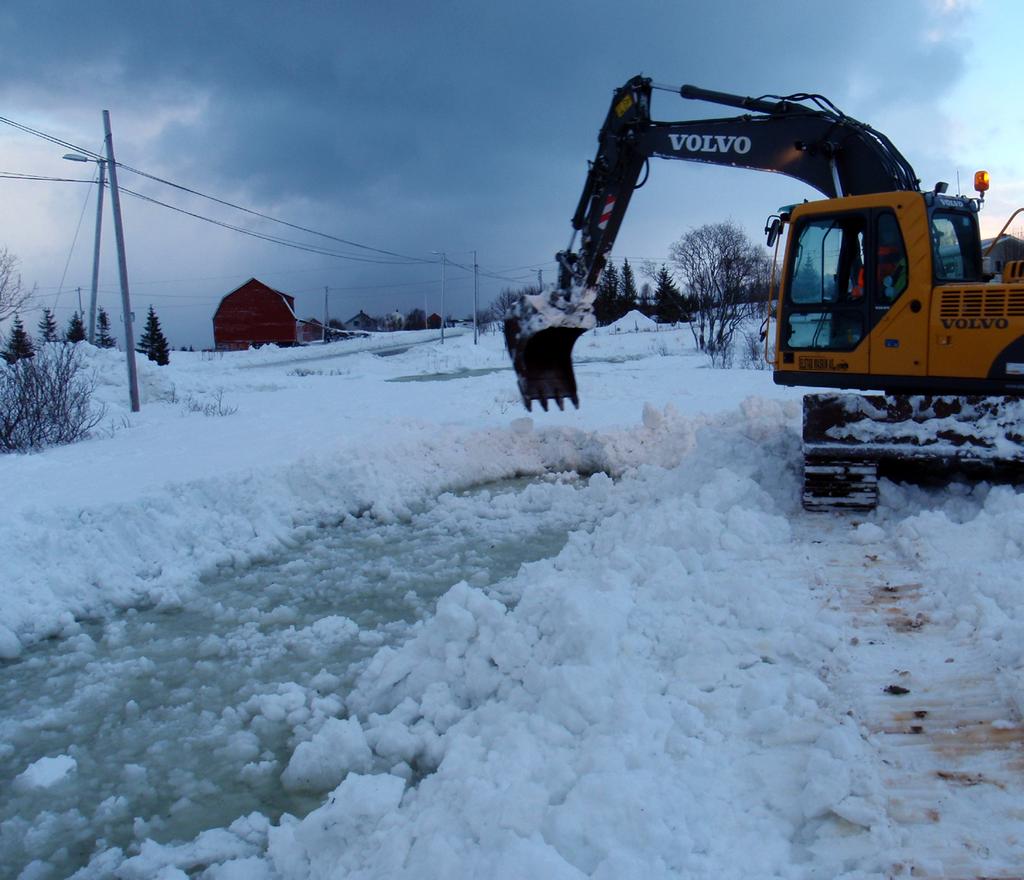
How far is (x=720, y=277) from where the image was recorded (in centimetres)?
4566

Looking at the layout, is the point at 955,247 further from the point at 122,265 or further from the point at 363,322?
the point at 363,322

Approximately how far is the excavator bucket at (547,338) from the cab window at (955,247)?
3.29 metres

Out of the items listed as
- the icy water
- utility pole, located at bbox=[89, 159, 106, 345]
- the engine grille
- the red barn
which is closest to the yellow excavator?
the engine grille

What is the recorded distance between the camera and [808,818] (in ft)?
10.2

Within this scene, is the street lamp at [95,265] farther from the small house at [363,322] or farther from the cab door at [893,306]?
the small house at [363,322]

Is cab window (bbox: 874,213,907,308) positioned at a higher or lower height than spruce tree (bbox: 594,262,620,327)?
lower

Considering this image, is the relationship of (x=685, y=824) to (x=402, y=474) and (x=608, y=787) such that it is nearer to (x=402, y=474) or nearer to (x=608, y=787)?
(x=608, y=787)

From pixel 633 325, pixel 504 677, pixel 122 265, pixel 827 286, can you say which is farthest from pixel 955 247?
pixel 633 325

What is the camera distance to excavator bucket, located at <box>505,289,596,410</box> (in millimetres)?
8188

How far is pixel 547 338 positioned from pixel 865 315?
10.2 ft

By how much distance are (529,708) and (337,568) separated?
393cm

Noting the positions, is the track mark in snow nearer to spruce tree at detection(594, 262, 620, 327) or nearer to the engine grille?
the engine grille

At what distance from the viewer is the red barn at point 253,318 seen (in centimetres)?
6819

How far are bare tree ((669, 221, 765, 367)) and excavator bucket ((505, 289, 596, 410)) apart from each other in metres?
32.7
